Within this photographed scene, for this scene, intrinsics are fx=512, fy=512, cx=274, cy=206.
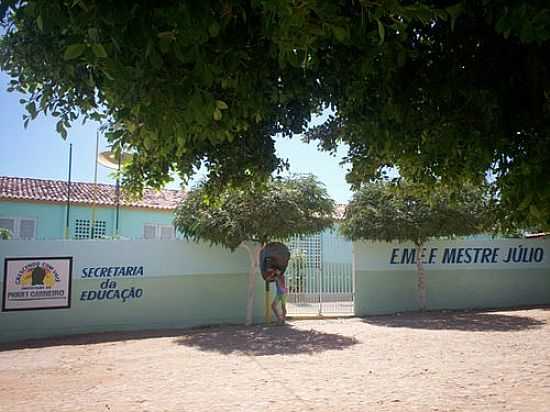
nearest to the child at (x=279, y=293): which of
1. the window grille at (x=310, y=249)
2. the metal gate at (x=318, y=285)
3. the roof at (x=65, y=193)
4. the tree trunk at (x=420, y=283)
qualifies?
the metal gate at (x=318, y=285)

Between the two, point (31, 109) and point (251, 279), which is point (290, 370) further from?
point (251, 279)

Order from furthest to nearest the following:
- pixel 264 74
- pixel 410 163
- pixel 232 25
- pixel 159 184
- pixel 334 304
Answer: pixel 334 304 < pixel 159 184 < pixel 410 163 < pixel 264 74 < pixel 232 25

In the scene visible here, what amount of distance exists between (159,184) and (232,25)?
2.79 metres

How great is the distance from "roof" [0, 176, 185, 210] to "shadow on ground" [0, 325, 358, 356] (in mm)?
8487

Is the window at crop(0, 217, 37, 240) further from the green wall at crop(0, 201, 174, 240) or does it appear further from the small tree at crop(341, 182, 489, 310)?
the small tree at crop(341, 182, 489, 310)

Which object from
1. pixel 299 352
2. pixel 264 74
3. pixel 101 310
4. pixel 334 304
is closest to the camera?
pixel 264 74

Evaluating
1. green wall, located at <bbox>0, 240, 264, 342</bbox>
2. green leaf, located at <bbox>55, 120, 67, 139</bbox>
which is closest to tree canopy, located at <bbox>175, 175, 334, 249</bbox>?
green wall, located at <bbox>0, 240, 264, 342</bbox>

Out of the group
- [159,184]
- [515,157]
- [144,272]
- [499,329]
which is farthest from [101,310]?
[515,157]

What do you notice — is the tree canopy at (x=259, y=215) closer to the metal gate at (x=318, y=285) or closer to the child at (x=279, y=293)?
the child at (x=279, y=293)

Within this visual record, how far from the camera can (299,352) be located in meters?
9.19

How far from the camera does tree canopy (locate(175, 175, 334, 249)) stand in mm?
12570

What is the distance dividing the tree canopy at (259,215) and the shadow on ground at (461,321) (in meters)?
3.17

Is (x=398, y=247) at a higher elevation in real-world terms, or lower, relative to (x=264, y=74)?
lower

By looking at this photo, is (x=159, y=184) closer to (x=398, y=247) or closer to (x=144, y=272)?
(x=144, y=272)
